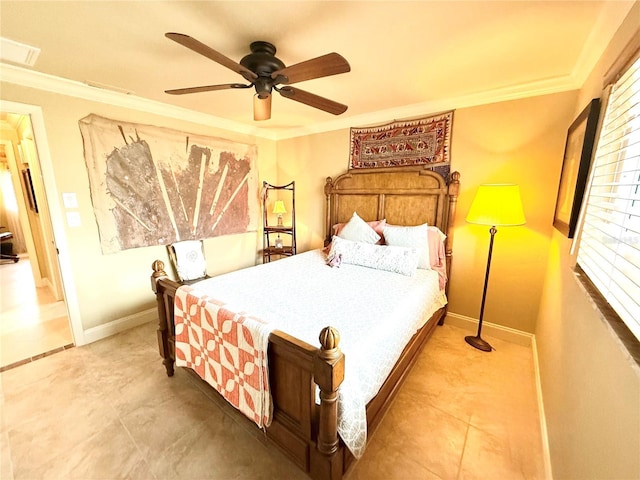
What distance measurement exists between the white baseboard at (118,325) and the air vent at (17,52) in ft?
7.43

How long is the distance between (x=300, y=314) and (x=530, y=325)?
235 centimetres

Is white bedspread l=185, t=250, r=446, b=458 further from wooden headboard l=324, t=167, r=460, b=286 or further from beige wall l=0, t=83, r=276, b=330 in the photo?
beige wall l=0, t=83, r=276, b=330

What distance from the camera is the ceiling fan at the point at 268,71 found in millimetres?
1278

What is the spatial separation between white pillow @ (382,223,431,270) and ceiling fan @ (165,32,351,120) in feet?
4.37

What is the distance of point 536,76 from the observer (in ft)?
6.75

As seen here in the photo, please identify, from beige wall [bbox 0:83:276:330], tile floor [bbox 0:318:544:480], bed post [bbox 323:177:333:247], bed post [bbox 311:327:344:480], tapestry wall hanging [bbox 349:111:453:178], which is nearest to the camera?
bed post [bbox 311:327:344:480]

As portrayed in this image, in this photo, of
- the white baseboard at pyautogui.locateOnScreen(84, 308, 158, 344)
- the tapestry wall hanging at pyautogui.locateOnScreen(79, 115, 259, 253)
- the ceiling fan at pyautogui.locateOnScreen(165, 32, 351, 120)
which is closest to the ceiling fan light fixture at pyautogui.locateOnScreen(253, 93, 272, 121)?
the ceiling fan at pyautogui.locateOnScreen(165, 32, 351, 120)

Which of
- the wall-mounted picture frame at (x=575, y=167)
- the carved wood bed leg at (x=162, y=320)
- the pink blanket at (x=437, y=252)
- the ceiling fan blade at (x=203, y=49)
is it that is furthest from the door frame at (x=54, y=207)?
the wall-mounted picture frame at (x=575, y=167)

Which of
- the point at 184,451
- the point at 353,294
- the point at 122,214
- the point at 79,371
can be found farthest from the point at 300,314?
the point at 122,214

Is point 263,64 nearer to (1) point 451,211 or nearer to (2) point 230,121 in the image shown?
(2) point 230,121

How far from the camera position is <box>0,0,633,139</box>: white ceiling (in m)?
1.32

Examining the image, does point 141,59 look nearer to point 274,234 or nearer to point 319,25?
point 319,25

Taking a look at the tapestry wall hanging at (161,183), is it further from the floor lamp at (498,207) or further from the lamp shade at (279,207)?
the floor lamp at (498,207)

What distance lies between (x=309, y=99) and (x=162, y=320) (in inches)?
78.0
